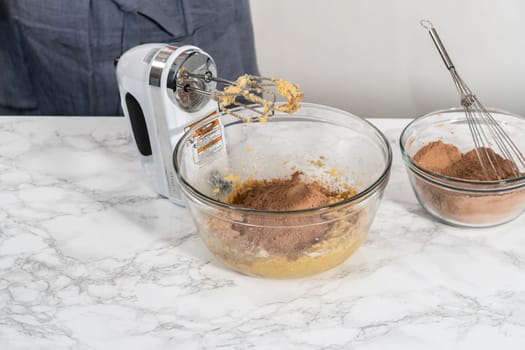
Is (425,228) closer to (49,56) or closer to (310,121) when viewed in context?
(310,121)

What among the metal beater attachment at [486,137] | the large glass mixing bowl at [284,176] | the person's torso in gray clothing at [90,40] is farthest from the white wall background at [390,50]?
the large glass mixing bowl at [284,176]

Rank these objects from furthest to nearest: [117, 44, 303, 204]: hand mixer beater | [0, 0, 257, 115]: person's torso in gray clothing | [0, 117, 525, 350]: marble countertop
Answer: [0, 0, 257, 115]: person's torso in gray clothing
[117, 44, 303, 204]: hand mixer beater
[0, 117, 525, 350]: marble countertop

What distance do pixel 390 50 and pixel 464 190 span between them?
0.84m

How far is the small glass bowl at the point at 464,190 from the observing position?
2.67 ft

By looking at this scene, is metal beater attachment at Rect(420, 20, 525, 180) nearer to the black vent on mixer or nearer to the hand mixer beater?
the hand mixer beater

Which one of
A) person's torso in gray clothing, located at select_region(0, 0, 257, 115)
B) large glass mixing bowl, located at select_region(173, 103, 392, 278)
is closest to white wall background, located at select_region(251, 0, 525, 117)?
person's torso in gray clothing, located at select_region(0, 0, 257, 115)

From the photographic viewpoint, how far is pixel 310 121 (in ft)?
3.10

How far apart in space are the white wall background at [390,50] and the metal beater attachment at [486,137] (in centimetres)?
60

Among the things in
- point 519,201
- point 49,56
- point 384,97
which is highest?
point 49,56

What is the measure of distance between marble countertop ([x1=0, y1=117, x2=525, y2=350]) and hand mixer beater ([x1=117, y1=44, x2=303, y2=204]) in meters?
0.10

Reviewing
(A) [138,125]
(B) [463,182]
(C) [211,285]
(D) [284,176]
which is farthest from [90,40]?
(B) [463,182]

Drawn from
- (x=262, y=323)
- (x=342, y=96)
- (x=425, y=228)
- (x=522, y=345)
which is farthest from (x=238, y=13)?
(x=522, y=345)

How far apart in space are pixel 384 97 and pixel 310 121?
0.78 metres

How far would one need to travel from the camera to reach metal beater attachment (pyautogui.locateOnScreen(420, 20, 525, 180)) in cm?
85
